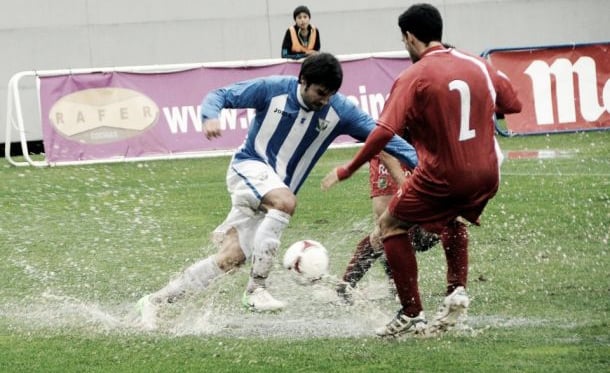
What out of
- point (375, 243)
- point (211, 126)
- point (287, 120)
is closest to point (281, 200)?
point (287, 120)

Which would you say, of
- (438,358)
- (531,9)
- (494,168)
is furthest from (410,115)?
(531,9)

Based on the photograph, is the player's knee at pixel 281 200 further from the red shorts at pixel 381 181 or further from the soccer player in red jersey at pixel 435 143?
the red shorts at pixel 381 181

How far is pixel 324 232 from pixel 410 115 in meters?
4.02

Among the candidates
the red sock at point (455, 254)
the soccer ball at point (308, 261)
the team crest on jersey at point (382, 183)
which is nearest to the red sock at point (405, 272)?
the red sock at point (455, 254)

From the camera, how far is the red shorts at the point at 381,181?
7750mm

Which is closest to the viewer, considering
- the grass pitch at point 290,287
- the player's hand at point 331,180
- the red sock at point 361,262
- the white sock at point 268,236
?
the grass pitch at point 290,287

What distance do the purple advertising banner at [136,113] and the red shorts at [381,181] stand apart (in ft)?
28.3

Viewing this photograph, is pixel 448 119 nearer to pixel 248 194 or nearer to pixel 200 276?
pixel 248 194

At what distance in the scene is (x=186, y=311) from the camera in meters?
7.36

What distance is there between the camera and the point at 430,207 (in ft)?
21.2

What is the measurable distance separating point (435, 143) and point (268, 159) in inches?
49.7

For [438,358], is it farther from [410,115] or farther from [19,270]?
[19,270]

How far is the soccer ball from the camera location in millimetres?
7035

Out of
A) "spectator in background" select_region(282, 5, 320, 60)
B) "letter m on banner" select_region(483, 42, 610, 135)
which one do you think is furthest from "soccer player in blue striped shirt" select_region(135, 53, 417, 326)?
"letter m on banner" select_region(483, 42, 610, 135)
